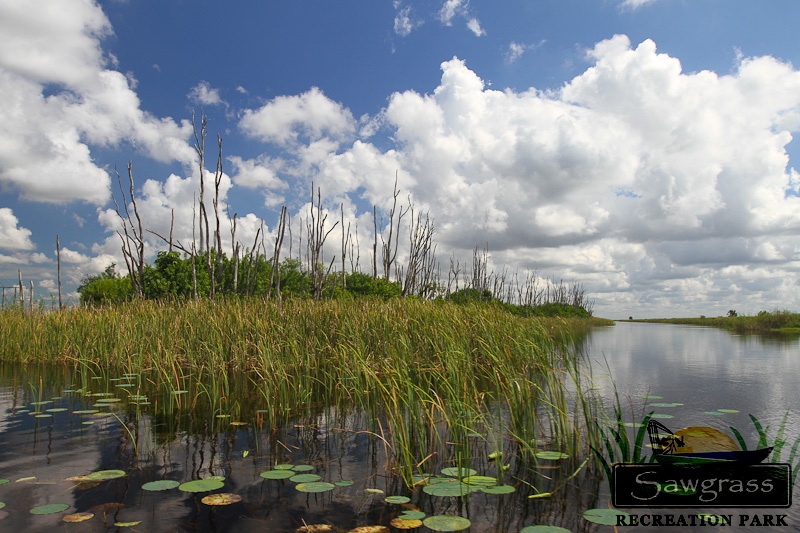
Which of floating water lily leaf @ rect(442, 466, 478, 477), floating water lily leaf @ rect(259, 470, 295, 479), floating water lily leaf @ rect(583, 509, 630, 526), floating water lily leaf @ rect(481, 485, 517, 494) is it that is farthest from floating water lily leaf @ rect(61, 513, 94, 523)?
floating water lily leaf @ rect(583, 509, 630, 526)

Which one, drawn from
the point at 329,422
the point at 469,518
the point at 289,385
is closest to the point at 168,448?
the point at 329,422

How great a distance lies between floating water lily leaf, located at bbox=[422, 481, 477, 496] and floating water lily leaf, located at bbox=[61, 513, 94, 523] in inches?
70.5

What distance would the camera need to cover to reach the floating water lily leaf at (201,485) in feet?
8.86

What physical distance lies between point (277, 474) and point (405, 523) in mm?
1044

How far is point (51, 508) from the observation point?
250 cm

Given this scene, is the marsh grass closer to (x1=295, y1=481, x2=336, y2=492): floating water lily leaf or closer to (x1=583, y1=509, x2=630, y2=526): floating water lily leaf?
(x1=295, y1=481, x2=336, y2=492): floating water lily leaf

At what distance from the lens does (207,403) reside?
16.9 feet

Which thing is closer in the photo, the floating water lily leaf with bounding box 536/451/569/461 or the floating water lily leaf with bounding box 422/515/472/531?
the floating water lily leaf with bounding box 422/515/472/531

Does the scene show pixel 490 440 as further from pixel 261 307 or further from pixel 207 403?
pixel 261 307

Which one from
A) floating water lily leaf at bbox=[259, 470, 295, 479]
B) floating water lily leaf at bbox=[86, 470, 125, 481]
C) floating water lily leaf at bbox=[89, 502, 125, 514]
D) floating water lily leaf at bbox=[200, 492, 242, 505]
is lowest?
floating water lily leaf at bbox=[89, 502, 125, 514]

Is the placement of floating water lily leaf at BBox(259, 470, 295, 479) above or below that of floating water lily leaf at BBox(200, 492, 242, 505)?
above

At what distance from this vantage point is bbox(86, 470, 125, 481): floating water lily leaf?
115 inches

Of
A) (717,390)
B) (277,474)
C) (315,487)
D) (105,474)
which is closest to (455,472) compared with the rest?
(315,487)

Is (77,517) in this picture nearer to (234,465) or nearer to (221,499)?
(221,499)
